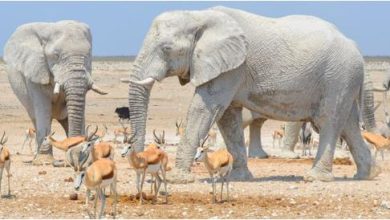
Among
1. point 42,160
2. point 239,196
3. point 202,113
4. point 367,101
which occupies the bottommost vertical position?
point 239,196

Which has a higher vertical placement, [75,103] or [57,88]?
[57,88]

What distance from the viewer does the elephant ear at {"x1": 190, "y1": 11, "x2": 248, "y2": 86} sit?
15617mm

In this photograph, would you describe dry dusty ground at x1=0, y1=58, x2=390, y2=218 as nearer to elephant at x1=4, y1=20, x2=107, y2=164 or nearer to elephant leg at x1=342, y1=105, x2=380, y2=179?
elephant leg at x1=342, y1=105, x2=380, y2=179

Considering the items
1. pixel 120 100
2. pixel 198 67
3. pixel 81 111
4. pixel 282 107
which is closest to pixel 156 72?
pixel 198 67

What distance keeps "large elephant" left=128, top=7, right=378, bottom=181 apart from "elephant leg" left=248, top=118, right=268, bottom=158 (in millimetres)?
6081

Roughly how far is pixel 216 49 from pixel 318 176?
2.55m

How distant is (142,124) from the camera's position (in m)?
15.5

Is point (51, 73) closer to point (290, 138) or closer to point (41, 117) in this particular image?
point (41, 117)

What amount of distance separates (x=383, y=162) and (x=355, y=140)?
470 centimetres

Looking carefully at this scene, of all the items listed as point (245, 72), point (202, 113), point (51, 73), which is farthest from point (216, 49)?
point (51, 73)

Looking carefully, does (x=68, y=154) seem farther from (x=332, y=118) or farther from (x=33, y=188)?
(x=332, y=118)

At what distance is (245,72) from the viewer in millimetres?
16016

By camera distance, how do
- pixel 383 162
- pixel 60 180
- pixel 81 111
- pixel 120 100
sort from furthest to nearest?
pixel 120 100 → pixel 383 162 → pixel 81 111 → pixel 60 180

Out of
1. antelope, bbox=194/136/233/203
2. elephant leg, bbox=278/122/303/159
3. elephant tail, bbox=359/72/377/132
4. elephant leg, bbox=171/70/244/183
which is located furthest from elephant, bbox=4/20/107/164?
elephant leg, bbox=278/122/303/159
